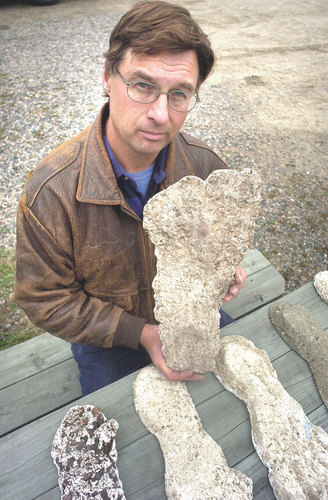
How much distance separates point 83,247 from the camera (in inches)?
77.8

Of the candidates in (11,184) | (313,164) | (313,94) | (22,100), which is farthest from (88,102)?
(313,94)

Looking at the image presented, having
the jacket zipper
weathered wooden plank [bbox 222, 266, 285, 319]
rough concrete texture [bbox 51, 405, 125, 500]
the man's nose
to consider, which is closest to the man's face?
the man's nose

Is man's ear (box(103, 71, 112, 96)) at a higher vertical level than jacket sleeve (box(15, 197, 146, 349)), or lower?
higher

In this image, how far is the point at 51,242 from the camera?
189 centimetres

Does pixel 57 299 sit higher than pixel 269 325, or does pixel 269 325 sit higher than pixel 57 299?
pixel 57 299

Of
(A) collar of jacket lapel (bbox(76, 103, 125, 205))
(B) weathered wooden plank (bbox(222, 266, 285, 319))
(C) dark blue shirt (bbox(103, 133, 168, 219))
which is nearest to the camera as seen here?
(A) collar of jacket lapel (bbox(76, 103, 125, 205))

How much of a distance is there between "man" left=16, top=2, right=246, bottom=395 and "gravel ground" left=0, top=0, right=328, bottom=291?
90.5 inches

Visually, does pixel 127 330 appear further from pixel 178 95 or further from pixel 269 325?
pixel 178 95

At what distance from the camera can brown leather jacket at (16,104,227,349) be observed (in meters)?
1.87

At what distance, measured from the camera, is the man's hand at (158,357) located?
191 centimetres

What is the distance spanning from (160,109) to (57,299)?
1138 millimetres

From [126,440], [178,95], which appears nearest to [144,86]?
[178,95]

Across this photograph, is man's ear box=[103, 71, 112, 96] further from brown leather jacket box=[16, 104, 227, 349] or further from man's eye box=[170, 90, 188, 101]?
man's eye box=[170, 90, 188, 101]

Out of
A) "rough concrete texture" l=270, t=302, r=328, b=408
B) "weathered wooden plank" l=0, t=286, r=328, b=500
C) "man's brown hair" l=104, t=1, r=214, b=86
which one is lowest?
"weathered wooden plank" l=0, t=286, r=328, b=500
